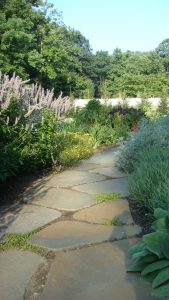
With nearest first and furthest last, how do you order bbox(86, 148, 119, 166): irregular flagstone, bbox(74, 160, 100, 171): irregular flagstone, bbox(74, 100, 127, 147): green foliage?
bbox(74, 160, 100, 171): irregular flagstone < bbox(86, 148, 119, 166): irregular flagstone < bbox(74, 100, 127, 147): green foliage

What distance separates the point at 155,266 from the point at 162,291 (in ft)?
0.69

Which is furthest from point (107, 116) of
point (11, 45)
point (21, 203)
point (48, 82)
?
point (48, 82)

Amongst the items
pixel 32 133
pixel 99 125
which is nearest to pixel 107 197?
pixel 32 133

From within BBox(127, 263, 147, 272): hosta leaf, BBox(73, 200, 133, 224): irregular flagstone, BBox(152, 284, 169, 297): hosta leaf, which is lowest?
BBox(73, 200, 133, 224): irregular flagstone

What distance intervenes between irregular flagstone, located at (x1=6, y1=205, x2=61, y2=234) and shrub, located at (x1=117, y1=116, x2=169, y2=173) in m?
1.88

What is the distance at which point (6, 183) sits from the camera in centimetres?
471

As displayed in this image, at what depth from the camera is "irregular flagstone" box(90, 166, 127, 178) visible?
5355 mm

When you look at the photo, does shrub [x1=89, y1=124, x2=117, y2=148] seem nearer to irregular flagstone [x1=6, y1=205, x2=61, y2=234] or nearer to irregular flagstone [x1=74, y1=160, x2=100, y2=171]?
irregular flagstone [x1=74, y1=160, x2=100, y2=171]

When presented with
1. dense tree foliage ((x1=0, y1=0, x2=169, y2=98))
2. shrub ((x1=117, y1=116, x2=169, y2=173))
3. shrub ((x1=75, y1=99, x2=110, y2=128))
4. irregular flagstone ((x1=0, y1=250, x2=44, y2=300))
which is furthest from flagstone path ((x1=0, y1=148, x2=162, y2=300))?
dense tree foliage ((x1=0, y1=0, x2=169, y2=98))

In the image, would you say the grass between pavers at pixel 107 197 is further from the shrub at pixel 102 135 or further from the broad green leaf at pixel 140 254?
the shrub at pixel 102 135

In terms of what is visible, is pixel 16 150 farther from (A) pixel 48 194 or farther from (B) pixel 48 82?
(B) pixel 48 82

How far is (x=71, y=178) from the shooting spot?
17.0 feet

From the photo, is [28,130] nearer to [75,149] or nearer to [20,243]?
[75,149]

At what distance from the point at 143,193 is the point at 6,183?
1.82 meters
